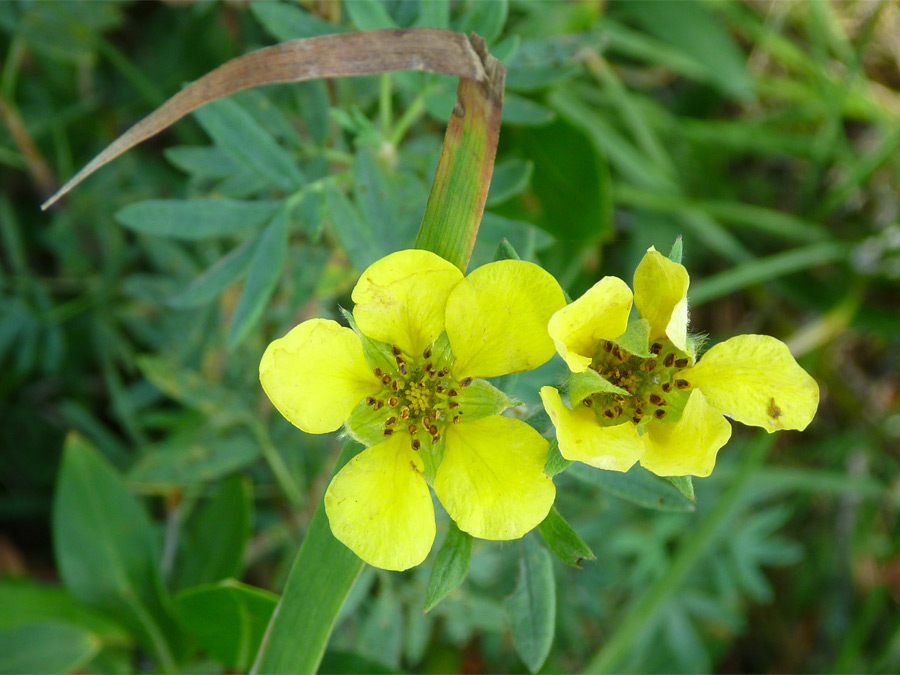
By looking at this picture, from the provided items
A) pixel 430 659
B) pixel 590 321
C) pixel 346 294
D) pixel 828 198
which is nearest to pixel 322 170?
pixel 346 294

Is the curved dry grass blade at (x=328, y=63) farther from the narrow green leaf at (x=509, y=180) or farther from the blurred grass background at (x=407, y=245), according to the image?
the narrow green leaf at (x=509, y=180)

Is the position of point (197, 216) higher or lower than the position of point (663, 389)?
lower

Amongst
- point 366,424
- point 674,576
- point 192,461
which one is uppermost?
point 366,424

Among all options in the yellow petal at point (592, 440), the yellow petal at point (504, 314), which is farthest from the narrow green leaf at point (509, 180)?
the yellow petal at point (592, 440)

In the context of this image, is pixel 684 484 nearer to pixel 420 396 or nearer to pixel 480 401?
pixel 480 401

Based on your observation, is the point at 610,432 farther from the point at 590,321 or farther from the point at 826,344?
the point at 826,344

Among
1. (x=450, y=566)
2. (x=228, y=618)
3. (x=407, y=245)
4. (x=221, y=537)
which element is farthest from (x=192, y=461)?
(x=450, y=566)
